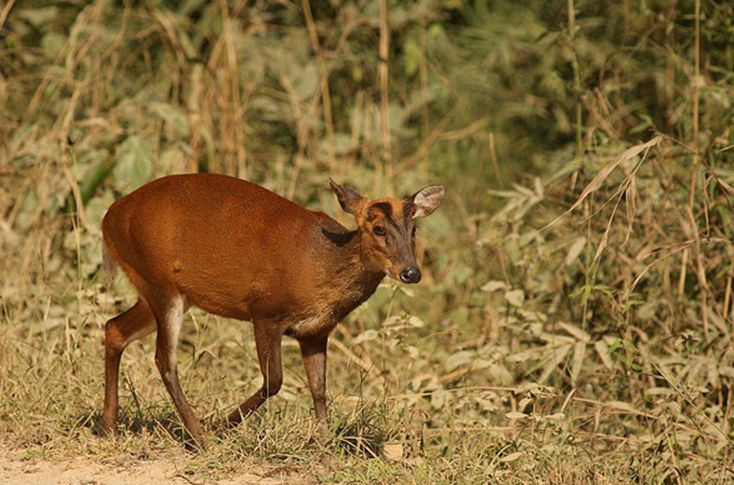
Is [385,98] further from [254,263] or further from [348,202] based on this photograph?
[254,263]

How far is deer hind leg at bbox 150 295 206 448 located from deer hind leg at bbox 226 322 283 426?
0.20 metres

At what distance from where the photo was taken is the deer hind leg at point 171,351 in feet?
17.4

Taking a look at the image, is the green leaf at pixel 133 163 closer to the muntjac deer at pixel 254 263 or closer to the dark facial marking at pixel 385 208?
the muntjac deer at pixel 254 263

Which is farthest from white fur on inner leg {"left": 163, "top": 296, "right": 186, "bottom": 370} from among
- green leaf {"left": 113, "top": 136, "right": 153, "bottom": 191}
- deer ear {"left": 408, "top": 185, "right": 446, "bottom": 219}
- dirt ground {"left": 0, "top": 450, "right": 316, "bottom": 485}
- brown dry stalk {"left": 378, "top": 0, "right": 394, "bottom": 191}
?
brown dry stalk {"left": 378, "top": 0, "right": 394, "bottom": 191}

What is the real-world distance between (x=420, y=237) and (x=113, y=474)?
4.01 m

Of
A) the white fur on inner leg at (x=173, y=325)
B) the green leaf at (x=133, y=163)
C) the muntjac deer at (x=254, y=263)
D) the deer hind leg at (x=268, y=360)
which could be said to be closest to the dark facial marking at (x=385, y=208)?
the muntjac deer at (x=254, y=263)

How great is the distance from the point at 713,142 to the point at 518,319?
1.41 meters

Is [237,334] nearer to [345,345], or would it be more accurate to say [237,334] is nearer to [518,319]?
[345,345]

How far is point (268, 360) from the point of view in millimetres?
5312

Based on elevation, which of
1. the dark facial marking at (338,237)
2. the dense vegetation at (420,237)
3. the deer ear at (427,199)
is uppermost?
the deer ear at (427,199)

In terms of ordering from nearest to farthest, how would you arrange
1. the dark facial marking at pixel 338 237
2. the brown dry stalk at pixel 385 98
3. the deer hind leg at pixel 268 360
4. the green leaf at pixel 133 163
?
the deer hind leg at pixel 268 360, the dark facial marking at pixel 338 237, the green leaf at pixel 133 163, the brown dry stalk at pixel 385 98

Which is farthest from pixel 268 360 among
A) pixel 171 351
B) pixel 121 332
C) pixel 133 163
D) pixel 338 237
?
pixel 133 163

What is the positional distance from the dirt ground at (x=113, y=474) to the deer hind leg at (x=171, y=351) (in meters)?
0.27

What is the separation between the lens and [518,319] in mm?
6980
